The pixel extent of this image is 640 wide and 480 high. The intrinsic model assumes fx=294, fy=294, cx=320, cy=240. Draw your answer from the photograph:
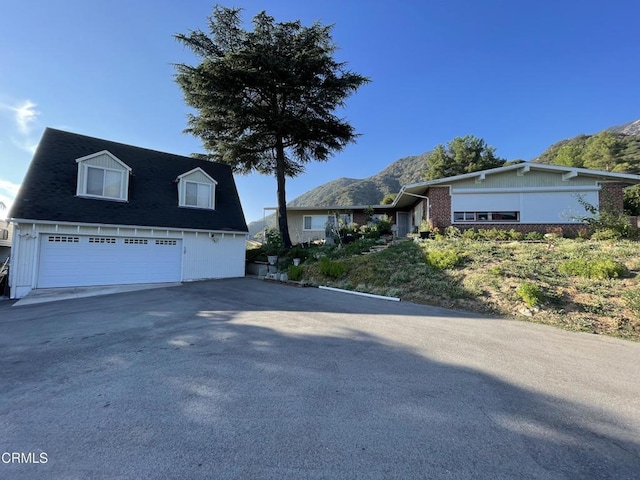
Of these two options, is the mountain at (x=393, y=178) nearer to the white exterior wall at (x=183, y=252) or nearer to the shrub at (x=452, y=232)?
the white exterior wall at (x=183, y=252)

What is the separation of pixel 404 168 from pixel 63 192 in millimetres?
70809

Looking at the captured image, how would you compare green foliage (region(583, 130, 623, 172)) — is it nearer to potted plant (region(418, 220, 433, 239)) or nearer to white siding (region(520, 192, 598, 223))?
white siding (region(520, 192, 598, 223))

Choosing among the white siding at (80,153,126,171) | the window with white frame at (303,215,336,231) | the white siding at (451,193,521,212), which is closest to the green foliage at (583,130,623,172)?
the white siding at (451,193,521,212)

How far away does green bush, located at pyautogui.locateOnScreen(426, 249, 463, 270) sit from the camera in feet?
31.4

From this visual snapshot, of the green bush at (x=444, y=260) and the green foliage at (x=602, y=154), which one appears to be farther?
the green foliage at (x=602, y=154)

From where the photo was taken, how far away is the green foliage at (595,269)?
738cm

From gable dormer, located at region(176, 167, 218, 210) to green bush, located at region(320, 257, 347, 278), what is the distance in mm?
6946

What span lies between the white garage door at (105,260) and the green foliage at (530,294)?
40.7 ft

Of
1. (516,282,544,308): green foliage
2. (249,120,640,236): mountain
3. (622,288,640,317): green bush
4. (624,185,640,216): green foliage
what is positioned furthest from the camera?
(249,120,640,236): mountain

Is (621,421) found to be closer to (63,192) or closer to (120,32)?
(120,32)

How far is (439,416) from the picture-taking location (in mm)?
2631

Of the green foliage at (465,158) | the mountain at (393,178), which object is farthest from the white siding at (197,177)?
the green foliage at (465,158)

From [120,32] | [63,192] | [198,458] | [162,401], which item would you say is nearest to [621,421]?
[198,458]

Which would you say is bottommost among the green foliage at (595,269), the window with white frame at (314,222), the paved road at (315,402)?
the paved road at (315,402)
